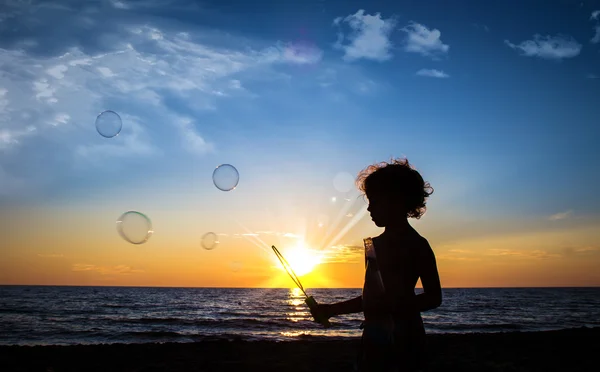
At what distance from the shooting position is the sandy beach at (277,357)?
12.5 m

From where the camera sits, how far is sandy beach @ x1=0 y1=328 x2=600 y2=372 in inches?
492

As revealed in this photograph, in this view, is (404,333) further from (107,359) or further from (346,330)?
(346,330)

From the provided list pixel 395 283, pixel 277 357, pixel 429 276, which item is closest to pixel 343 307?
pixel 395 283

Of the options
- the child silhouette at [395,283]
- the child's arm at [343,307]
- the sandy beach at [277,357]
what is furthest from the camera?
the sandy beach at [277,357]

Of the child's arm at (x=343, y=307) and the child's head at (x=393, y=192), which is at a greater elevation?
the child's head at (x=393, y=192)

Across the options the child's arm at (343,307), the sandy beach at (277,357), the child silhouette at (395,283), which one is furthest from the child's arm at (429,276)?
the sandy beach at (277,357)

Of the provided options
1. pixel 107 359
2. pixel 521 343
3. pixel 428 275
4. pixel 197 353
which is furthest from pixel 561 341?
pixel 428 275

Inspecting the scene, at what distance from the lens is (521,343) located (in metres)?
17.6

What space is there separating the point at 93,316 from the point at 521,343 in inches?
1310

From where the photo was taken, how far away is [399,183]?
2.25 meters

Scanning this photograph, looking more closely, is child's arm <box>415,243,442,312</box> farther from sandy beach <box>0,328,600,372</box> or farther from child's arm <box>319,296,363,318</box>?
sandy beach <box>0,328,600,372</box>

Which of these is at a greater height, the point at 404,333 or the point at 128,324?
the point at 404,333

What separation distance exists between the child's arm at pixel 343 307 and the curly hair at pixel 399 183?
550 mm

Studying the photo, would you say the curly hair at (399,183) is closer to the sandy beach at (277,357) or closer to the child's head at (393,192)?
the child's head at (393,192)
